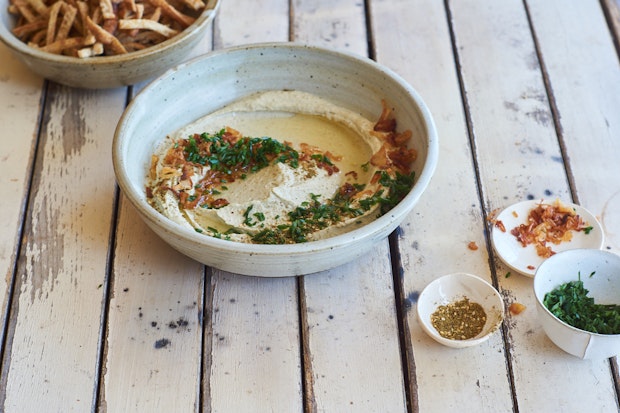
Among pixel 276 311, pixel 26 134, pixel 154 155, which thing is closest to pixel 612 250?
pixel 276 311

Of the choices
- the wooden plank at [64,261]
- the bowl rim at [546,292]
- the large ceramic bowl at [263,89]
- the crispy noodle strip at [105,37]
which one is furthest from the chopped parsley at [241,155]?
the bowl rim at [546,292]

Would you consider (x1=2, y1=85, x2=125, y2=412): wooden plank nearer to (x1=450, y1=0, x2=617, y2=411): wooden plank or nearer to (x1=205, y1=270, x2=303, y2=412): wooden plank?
(x1=205, y1=270, x2=303, y2=412): wooden plank

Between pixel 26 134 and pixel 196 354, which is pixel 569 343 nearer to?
pixel 196 354

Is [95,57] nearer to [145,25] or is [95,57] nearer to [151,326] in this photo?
[145,25]

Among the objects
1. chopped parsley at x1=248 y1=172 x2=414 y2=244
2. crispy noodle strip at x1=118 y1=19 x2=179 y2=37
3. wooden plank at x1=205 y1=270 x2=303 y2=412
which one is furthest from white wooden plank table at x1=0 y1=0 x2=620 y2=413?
crispy noodle strip at x1=118 y1=19 x2=179 y2=37

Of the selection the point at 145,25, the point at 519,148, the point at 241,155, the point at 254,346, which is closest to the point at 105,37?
the point at 145,25
